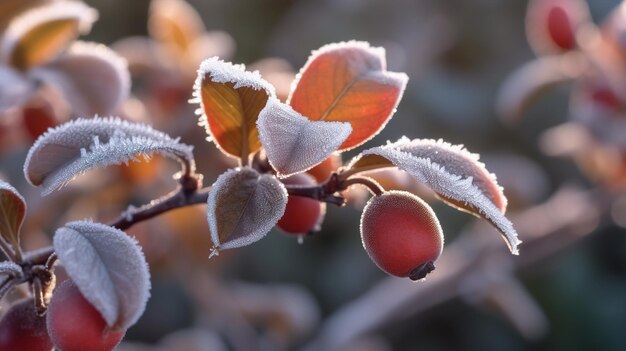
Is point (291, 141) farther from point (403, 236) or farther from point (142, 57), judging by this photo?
point (142, 57)

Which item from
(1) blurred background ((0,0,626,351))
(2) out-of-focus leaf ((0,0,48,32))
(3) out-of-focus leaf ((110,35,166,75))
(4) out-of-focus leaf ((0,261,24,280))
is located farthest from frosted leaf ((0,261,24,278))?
(3) out-of-focus leaf ((110,35,166,75))

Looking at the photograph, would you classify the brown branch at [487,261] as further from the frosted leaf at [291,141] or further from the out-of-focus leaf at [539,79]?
the frosted leaf at [291,141]

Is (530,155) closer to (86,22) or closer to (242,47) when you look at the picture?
(242,47)

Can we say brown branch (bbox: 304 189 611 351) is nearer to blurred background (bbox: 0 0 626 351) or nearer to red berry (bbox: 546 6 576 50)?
blurred background (bbox: 0 0 626 351)

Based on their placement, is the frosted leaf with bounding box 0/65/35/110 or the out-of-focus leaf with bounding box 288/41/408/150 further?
the frosted leaf with bounding box 0/65/35/110

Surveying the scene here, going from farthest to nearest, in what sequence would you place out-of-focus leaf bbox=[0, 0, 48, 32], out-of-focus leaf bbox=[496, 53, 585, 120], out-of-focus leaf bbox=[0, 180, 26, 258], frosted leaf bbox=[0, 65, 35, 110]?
1. out-of-focus leaf bbox=[496, 53, 585, 120]
2. out-of-focus leaf bbox=[0, 0, 48, 32]
3. frosted leaf bbox=[0, 65, 35, 110]
4. out-of-focus leaf bbox=[0, 180, 26, 258]
